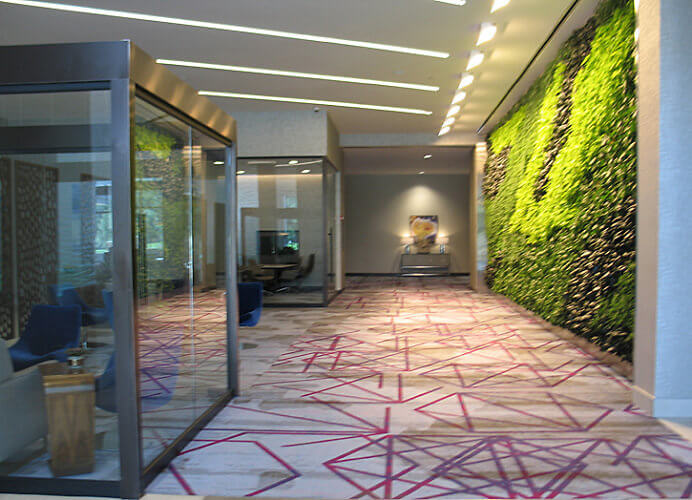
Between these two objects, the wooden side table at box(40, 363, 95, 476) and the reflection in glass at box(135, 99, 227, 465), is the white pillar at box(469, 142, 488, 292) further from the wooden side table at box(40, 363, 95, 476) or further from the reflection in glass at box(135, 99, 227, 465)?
the wooden side table at box(40, 363, 95, 476)

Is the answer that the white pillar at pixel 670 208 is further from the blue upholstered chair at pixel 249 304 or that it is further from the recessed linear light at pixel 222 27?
the blue upholstered chair at pixel 249 304

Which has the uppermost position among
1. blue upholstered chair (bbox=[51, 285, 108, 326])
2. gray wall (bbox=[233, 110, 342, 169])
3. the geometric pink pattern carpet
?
gray wall (bbox=[233, 110, 342, 169])

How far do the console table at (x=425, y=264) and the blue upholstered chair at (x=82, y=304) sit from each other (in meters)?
14.4

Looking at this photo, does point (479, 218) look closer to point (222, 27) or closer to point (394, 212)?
point (394, 212)

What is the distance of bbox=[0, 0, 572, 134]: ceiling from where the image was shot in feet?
15.7

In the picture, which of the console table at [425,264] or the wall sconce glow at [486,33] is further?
the console table at [425,264]

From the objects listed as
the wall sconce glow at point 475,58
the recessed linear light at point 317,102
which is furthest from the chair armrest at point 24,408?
the recessed linear light at point 317,102

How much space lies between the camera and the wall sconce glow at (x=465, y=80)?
6.96 metres

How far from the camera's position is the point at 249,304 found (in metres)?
5.87

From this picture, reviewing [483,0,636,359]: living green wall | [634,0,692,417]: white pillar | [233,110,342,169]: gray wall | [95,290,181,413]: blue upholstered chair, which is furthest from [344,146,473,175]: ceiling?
[95,290,181,413]: blue upholstered chair

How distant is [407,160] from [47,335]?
1209 cm

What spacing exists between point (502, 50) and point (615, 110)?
202 centimetres

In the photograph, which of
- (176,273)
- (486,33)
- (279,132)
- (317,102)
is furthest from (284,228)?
(176,273)

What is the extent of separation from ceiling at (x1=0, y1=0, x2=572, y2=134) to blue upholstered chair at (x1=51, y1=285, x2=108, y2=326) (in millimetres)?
3174
